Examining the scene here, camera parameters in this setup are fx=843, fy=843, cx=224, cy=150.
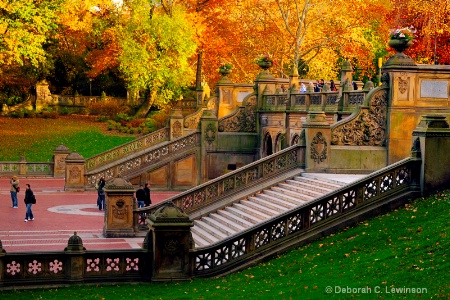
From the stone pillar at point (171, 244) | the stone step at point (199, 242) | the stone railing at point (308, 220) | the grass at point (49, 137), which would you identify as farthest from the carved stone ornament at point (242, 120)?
the stone pillar at point (171, 244)

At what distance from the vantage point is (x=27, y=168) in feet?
160

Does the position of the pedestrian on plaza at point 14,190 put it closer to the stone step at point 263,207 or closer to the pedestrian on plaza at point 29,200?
the pedestrian on plaza at point 29,200

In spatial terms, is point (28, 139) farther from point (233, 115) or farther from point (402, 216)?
point (402, 216)

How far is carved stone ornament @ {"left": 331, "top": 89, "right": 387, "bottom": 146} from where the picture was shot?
2611cm

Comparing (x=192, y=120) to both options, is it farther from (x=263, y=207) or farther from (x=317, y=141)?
(x=263, y=207)

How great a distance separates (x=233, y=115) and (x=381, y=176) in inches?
823

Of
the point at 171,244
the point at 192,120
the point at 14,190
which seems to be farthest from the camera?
the point at 192,120

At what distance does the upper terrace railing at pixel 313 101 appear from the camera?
2905cm

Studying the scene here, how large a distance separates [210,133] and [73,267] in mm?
22616

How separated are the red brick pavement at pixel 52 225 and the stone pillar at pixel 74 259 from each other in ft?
16.6

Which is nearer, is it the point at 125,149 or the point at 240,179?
the point at 240,179

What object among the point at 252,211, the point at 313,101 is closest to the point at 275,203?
the point at 252,211

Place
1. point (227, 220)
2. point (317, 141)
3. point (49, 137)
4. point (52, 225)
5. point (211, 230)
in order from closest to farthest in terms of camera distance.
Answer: point (211, 230), point (227, 220), point (317, 141), point (52, 225), point (49, 137)

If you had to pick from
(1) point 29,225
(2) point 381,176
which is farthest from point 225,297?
(1) point 29,225
